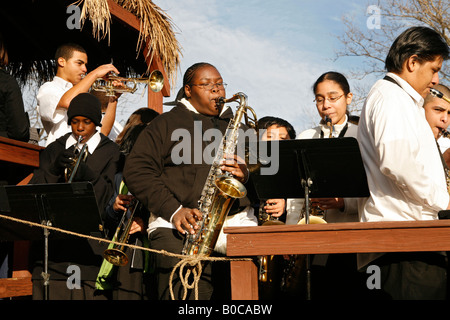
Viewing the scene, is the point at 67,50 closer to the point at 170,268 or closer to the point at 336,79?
the point at 336,79

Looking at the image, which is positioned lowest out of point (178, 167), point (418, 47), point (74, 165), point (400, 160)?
point (400, 160)

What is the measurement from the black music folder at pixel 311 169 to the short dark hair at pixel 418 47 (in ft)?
2.20

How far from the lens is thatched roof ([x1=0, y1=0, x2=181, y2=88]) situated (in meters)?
7.66

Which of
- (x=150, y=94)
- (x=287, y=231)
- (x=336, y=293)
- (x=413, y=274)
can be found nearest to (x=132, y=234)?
(x=336, y=293)

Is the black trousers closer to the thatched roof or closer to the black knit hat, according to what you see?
the black knit hat

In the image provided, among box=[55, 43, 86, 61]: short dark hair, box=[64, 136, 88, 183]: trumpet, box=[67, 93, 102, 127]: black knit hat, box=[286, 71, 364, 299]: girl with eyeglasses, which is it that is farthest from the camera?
box=[55, 43, 86, 61]: short dark hair

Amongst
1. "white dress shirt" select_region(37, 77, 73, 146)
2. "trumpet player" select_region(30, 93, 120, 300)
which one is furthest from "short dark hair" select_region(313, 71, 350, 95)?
"white dress shirt" select_region(37, 77, 73, 146)

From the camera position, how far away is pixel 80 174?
191 inches

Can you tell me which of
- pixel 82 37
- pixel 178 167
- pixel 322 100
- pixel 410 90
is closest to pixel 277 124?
pixel 322 100

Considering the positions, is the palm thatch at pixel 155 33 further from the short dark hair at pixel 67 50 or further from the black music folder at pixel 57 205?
the black music folder at pixel 57 205

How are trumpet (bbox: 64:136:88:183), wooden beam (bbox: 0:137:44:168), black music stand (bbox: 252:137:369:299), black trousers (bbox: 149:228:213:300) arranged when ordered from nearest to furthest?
black music stand (bbox: 252:137:369:299), black trousers (bbox: 149:228:213:300), trumpet (bbox: 64:136:88:183), wooden beam (bbox: 0:137:44:168)

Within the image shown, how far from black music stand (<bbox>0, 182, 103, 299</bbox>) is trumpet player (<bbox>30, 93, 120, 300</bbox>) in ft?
0.82

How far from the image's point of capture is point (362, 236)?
315 cm

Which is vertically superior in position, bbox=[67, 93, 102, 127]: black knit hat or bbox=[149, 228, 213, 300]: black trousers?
bbox=[67, 93, 102, 127]: black knit hat
